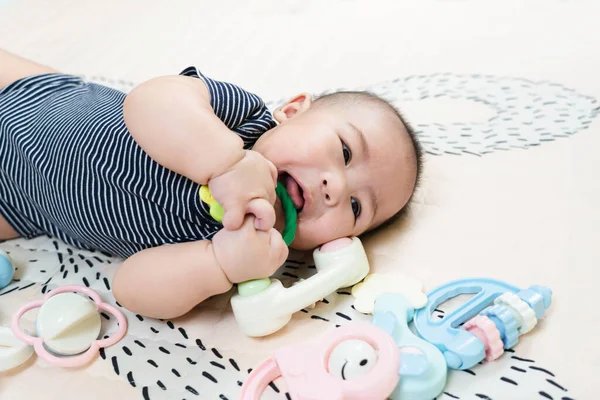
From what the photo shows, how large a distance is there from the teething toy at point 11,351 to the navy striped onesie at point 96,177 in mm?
212

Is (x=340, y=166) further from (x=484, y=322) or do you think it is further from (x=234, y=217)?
(x=484, y=322)

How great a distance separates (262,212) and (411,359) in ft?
0.88

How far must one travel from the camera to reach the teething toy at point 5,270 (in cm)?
93

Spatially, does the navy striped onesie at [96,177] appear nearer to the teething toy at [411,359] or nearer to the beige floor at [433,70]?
the beige floor at [433,70]

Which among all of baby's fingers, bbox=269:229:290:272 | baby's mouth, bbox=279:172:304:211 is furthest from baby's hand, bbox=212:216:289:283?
baby's mouth, bbox=279:172:304:211

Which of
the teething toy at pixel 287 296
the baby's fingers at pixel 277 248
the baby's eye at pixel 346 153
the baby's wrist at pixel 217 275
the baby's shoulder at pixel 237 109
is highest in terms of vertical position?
the baby's shoulder at pixel 237 109

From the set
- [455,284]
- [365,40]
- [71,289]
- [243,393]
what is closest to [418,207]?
[455,284]

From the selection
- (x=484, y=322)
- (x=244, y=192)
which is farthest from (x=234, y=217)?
(x=484, y=322)

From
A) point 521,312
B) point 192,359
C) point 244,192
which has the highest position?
point 244,192

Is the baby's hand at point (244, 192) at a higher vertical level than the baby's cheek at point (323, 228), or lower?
higher

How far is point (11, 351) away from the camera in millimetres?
775

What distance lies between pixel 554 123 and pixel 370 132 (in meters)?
0.49

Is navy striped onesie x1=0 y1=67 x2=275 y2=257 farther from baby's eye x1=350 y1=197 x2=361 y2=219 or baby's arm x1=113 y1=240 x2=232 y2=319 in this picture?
baby's eye x1=350 y1=197 x2=361 y2=219

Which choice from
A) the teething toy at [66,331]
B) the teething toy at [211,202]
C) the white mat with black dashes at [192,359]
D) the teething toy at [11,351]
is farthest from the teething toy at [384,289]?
the teething toy at [11,351]
